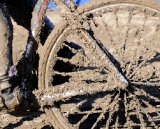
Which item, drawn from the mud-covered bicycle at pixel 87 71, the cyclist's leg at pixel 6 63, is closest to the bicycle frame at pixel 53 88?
the mud-covered bicycle at pixel 87 71

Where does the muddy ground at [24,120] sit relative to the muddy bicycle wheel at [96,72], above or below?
below

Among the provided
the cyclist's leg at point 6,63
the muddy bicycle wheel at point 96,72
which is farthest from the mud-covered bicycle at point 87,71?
the cyclist's leg at point 6,63

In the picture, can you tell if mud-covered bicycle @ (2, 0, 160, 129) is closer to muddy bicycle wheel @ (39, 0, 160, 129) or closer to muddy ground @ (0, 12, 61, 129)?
muddy bicycle wheel @ (39, 0, 160, 129)

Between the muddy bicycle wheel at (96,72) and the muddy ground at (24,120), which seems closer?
the muddy bicycle wheel at (96,72)

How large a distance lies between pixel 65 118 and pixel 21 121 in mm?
725

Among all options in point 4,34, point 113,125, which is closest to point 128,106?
point 113,125

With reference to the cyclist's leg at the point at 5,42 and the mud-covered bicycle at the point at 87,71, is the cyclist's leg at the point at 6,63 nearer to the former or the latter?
the cyclist's leg at the point at 5,42

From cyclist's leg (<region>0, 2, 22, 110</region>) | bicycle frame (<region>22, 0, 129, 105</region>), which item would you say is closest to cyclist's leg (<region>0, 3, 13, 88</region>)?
cyclist's leg (<region>0, 2, 22, 110</region>)

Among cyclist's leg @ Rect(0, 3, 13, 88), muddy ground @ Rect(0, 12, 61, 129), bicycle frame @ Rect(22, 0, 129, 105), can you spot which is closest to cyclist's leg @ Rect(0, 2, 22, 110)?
cyclist's leg @ Rect(0, 3, 13, 88)

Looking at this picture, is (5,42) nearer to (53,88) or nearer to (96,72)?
(53,88)

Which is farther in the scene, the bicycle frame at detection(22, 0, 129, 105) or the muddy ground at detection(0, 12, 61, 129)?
the muddy ground at detection(0, 12, 61, 129)

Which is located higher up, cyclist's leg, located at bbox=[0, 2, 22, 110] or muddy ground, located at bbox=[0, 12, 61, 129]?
cyclist's leg, located at bbox=[0, 2, 22, 110]

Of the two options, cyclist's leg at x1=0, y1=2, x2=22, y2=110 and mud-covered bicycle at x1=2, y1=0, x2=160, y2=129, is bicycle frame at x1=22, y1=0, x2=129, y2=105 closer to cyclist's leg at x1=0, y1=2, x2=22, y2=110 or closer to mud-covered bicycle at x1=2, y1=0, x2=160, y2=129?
mud-covered bicycle at x1=2, y1=0, x2=160, y2=129

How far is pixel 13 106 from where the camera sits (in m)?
3.62
